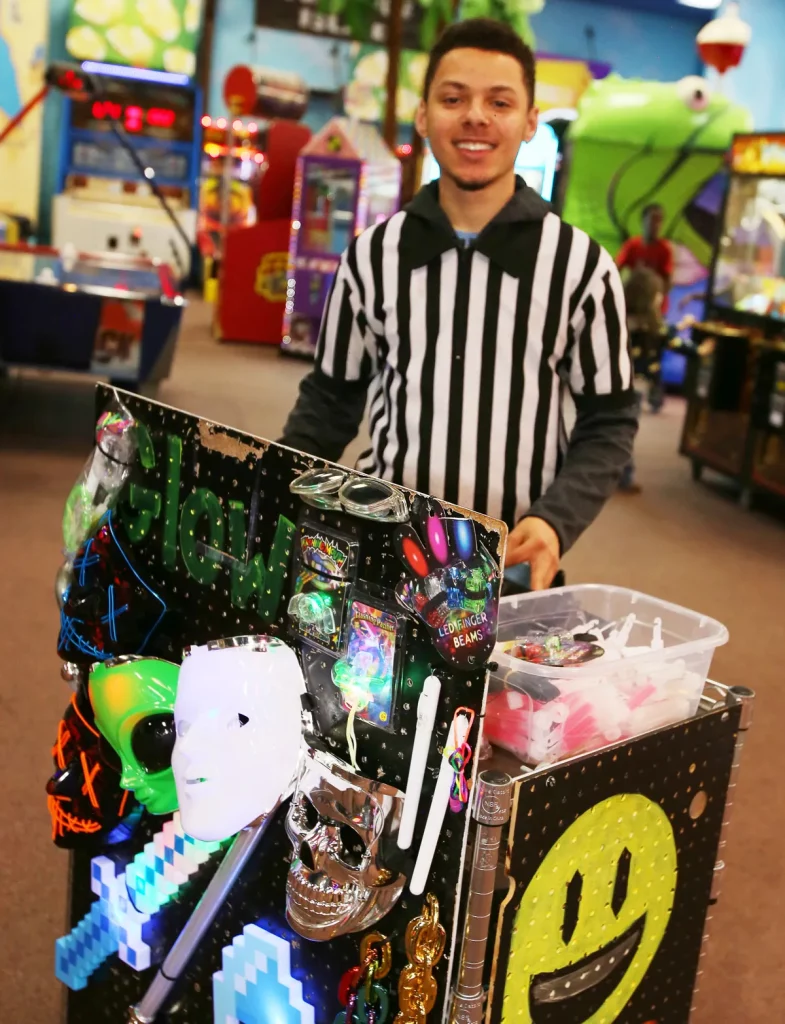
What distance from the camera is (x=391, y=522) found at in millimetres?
1161

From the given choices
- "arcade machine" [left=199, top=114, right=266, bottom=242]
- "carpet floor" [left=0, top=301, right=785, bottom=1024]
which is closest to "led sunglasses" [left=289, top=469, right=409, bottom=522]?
"carpet floor" [left=0, top=301, right=785, bottom=1024]

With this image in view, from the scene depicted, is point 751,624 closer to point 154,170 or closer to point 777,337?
point 777,337

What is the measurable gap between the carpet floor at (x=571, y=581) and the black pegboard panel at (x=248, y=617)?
664 millimetres

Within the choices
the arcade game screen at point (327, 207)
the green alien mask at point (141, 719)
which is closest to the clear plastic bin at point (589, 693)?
the green alien mask at point (141, 719)

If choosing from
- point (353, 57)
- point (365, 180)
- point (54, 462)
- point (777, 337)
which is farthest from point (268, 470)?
point (353, 57)

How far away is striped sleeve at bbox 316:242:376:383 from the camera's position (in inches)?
73.7

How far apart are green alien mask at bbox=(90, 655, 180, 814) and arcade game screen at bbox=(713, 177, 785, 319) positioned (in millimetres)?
5183

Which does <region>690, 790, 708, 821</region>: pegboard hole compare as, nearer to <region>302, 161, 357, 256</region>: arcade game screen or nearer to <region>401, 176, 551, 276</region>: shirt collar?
<region>401, 176, 551, 276</region>: shirt collar

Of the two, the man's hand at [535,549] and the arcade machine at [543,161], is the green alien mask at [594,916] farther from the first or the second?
the arcade machine at [543,161]

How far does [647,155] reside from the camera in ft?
31.0

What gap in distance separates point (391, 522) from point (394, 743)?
9.5 inches

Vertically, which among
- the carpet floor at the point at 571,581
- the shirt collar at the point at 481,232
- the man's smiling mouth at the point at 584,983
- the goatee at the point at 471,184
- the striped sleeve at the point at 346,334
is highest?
the goatee at the point at 471,184

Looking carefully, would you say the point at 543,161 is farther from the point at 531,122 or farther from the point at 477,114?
the point at 477,114

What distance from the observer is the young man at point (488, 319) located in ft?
5.53
